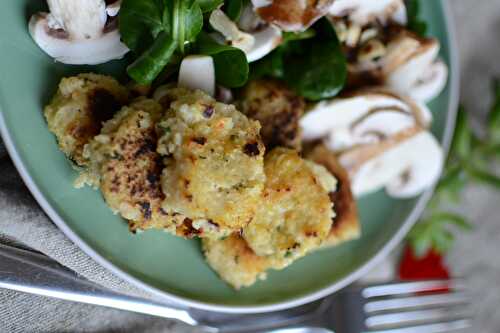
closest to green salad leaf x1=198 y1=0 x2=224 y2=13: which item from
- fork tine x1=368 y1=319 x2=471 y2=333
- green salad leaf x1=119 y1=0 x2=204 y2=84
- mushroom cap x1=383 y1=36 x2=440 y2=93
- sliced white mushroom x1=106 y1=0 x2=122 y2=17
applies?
green salad leaf x1=119 y1=0 x2=204 y2=84

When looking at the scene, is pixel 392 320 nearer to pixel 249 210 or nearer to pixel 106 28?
pixel 249 210

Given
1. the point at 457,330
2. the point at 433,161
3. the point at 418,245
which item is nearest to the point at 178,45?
the point at 433,161

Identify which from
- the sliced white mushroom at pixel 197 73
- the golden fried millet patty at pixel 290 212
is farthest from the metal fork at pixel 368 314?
the sliced white mushroom at pixel 197 73

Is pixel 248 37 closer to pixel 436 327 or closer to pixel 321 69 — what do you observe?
pixel 321 69

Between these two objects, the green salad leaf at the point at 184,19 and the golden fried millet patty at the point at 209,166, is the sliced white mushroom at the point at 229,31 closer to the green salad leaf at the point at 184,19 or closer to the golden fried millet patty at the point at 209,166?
the green salad leaf at the point at 184,19

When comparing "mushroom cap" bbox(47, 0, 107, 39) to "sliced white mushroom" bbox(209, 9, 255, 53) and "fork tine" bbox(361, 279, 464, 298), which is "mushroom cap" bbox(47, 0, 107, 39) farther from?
"fork tine" bbox(361, 279, 464, 298)

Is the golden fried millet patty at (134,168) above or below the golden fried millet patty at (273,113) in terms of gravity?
above
